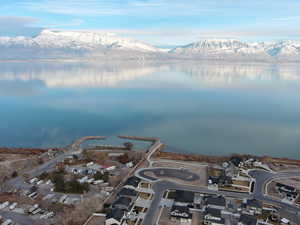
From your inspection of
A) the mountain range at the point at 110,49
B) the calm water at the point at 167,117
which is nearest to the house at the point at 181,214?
the calm water at the point at 167,117

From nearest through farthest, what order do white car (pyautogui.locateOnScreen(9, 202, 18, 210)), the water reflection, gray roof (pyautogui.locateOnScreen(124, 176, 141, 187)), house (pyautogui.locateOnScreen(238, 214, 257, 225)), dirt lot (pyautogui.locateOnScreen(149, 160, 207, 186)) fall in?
house (pyautogui.locateOnScreen(238, 214, 257, 225)), white car (pyautogui.locateOnScreen(9, 202, 18, 210)), gray roof (pyautogui.locateOnScreen(124, 176, 141, 187)), dirt lot (pyautogui.locateOnScreen(149, 160, 207, 186)), the water reflection

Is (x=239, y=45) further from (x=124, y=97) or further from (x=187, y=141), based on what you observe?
(x=187, y=141)

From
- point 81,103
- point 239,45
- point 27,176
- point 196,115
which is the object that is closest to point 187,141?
point 196,115

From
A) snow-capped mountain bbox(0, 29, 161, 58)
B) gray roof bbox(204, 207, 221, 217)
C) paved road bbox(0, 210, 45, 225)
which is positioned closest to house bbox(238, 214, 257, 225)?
gray roof bbox(204, 207, 221, 217)

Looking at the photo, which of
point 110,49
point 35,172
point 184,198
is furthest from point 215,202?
point 110,49

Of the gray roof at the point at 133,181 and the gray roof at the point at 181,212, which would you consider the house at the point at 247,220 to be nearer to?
the gray roof at the point at 181,212

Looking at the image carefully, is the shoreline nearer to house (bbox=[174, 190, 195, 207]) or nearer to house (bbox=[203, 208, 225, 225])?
house (bbox=[174, 190, 195, 207])
